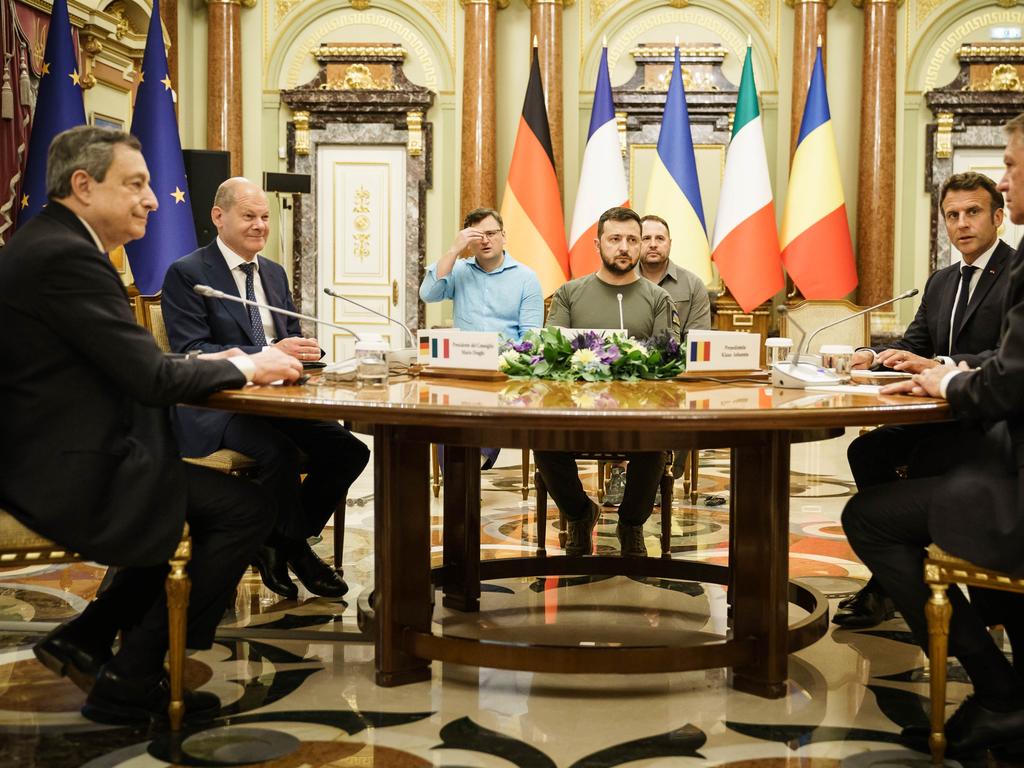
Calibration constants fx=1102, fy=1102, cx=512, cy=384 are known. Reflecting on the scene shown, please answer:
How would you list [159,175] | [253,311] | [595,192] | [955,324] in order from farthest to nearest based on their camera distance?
[595,192] < [159,175] < [253,311] < [955,324]

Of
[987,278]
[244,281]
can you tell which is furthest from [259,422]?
[987,278]

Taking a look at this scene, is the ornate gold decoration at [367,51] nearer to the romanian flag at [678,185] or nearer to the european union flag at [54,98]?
the romanian flag at [678,185]

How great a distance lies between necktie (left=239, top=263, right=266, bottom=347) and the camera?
11.8 ft

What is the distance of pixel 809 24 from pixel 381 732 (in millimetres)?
7817

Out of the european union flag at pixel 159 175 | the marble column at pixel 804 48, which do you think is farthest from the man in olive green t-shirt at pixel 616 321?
the marble column at pixel 804 48

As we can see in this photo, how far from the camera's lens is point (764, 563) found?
2625 mm

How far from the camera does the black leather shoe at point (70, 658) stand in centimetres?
247

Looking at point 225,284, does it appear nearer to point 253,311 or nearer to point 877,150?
point 253,311

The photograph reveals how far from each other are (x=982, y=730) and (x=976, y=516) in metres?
0.46

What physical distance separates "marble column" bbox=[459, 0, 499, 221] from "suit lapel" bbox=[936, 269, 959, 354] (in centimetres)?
568

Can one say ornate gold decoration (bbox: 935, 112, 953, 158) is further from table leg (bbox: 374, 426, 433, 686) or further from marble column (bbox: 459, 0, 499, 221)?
table leg (bbox: 374, 426, 433, 686)

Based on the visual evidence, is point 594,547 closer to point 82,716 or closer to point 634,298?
point 634,298

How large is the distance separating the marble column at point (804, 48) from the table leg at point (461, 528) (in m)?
6.30

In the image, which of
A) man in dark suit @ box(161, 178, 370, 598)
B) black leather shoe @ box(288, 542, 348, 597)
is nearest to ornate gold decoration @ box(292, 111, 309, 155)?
man in dark suit @ box(161, 178, 370, 598)
